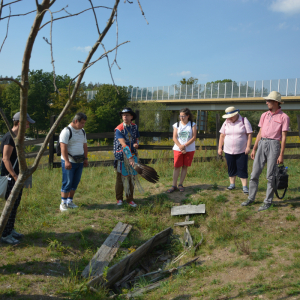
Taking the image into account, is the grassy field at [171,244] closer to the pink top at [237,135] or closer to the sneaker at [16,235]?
the sneaker at [16,235]

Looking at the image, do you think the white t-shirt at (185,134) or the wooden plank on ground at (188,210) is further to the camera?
the white t-shirt at (185,134)

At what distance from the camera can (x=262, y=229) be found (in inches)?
178

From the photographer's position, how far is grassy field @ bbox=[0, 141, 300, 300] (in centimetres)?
320

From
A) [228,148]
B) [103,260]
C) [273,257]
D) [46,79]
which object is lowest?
[103,260]

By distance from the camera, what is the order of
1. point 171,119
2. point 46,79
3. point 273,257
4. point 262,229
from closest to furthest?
point 273,257, point 262,229, point 46,79, point 171,119

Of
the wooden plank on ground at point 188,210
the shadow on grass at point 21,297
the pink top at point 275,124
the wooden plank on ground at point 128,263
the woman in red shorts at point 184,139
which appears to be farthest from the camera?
the woman in red shorts at point 184,139

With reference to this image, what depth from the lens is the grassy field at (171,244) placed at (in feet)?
10.5

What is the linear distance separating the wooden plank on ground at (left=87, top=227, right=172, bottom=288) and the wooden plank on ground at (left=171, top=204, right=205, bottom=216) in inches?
20.3

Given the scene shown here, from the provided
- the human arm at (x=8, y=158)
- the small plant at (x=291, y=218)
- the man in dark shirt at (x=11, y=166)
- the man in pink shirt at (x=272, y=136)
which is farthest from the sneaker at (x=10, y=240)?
the small plant at (x=291, y=218)

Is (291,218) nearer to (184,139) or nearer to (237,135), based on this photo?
(237,135)

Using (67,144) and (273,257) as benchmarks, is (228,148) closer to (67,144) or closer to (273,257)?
(273,257)

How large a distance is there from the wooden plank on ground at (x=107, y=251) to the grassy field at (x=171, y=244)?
0.13 meters

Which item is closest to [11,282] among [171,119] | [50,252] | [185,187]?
[50,252]

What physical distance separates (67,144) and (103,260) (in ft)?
7.11
